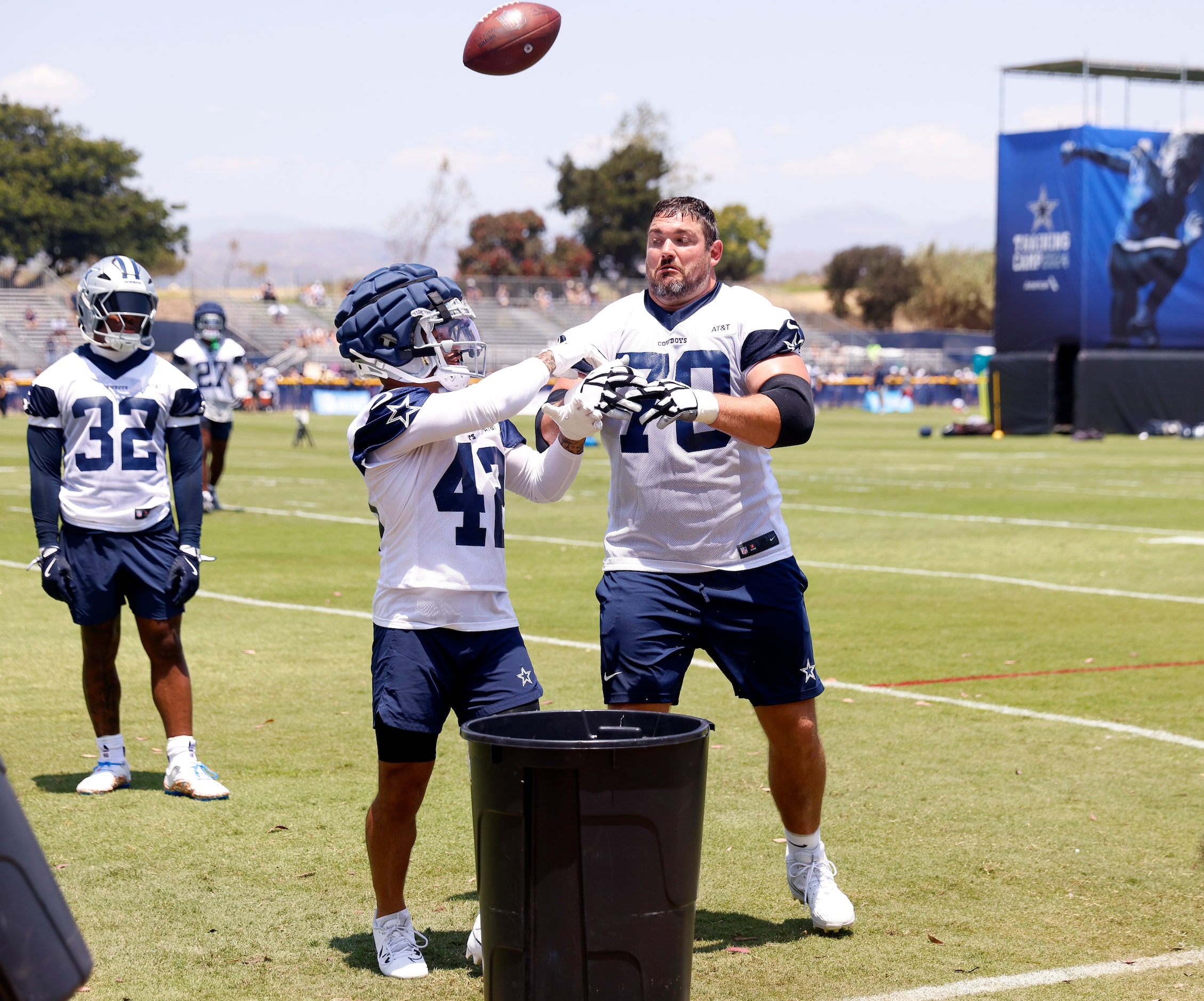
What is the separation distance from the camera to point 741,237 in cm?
10331

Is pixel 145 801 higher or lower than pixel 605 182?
lower

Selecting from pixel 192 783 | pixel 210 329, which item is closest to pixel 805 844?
pixel 192 783

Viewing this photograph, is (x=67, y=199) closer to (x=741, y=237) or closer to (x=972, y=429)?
(x=741, y=237)

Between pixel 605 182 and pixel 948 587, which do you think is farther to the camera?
pixel 605 182

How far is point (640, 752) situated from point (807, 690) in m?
1.50

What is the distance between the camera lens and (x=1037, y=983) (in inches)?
165

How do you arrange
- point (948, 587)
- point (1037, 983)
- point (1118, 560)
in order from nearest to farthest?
point (1037, 983), point (948, 587), point (1118, 560)

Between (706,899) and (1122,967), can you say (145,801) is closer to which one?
(706,899)

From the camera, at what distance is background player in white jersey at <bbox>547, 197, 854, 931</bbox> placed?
4789 mm

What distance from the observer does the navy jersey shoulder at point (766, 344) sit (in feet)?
15.7

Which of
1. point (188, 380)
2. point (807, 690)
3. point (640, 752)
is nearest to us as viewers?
point (640, 752)

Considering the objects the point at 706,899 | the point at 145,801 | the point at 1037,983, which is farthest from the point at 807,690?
the point at 145,801

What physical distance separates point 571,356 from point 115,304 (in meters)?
2.61

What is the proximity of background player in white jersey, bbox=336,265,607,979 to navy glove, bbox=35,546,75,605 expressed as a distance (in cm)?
232
